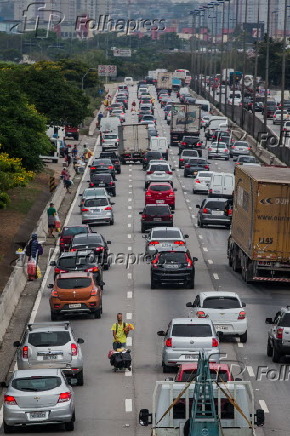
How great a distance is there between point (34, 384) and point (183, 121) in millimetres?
86598

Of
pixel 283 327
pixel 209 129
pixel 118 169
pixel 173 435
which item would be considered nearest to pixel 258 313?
pixel 283 327

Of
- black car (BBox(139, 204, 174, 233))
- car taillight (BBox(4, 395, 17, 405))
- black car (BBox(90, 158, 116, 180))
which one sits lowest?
black car (BBox(90, 158, 116, 180))

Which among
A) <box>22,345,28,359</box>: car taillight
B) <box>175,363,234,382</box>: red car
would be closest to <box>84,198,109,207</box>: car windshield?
<box>22,345,28,359</box>: car taillight

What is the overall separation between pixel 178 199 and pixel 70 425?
49.5m

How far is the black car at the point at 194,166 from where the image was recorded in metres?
88.1

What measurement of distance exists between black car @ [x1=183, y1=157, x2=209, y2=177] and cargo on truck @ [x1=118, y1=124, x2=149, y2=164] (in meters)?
7.39

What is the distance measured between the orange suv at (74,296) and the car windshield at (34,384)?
43.9 ft

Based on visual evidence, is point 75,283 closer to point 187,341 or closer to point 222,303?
point 222,303

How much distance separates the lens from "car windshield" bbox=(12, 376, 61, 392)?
26609mm

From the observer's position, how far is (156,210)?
62250 millimetres

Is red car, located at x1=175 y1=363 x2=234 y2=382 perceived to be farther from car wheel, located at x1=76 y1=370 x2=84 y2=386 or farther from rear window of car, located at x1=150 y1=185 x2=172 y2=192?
rear window of car, located at x1=150 y1=185 x2=172 y2=192

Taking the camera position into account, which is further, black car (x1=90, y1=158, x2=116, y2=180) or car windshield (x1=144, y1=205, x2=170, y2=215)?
black car (x1=90, y1=158, x2=116, y2=180)

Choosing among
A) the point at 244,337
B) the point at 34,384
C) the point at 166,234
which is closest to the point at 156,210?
the point at 166,234

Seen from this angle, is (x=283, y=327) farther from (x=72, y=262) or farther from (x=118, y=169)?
(x=118, y=169)
